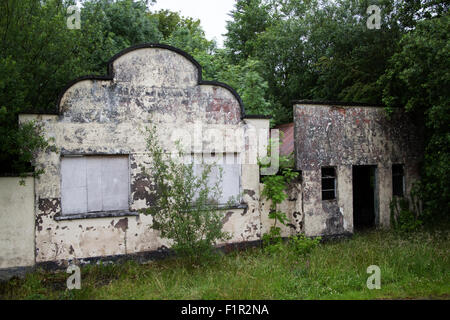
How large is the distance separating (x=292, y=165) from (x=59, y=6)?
859 centimetres

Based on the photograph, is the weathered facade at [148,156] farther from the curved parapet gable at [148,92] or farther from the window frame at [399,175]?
the window frame at [399,175]

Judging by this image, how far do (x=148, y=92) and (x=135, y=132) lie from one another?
40.7 inches

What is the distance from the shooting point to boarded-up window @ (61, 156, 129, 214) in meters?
8.35

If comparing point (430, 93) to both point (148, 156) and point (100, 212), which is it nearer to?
point (148, 156)

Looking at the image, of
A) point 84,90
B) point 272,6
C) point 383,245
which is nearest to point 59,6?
point 84,90

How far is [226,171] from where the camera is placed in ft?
31.6

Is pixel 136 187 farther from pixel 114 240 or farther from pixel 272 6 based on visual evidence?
pixel 272 6

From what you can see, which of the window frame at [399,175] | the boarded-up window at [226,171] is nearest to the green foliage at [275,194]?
the boarded-up window at [226,171]

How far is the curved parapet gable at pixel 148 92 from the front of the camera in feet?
27.9

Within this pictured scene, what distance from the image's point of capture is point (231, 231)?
953 cm

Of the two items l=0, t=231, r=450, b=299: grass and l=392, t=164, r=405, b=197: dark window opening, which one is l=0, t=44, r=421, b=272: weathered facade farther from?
l=392, t=164, r=405, b=197: dark window opening

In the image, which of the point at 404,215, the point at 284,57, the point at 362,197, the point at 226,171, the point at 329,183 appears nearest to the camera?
the point at 226,171

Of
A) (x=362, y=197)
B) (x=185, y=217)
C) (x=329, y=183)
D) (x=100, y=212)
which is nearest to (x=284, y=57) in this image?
(x=362, y=197)

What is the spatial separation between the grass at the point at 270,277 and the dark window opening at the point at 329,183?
6.74ft
